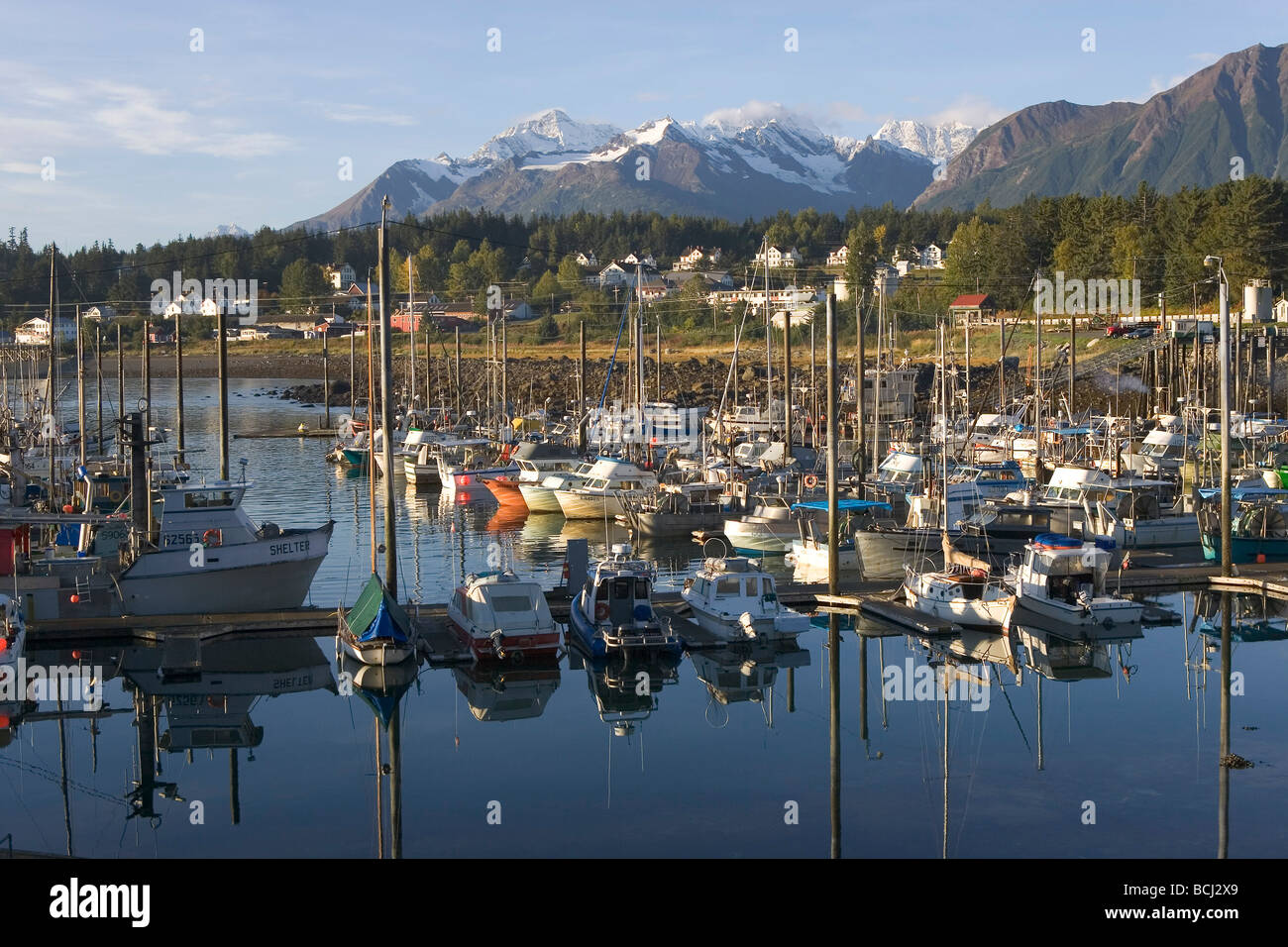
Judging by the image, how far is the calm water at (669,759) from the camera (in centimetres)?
2119

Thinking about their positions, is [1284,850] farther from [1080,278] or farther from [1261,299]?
[1080,278]

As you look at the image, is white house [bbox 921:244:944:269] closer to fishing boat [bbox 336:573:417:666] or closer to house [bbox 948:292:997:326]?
house [bbox 948:292:997:326]

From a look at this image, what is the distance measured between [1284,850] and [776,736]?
9152 mm

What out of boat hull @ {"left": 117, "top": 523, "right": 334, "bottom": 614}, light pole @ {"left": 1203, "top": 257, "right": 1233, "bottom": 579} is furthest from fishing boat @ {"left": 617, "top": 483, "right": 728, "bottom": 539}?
light pole @ {"left": 1203, "top": 257, "right": 1233, "bottom": 579}

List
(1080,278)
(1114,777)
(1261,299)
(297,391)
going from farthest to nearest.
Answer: (297,391)
(1080,278)
(1261,299)
(1114,777)

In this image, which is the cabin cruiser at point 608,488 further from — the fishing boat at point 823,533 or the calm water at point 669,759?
the calm water at point 669,759

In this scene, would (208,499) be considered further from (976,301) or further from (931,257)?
(931,257)

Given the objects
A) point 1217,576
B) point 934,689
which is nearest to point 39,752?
point 934,689

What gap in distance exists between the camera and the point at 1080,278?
117438mm

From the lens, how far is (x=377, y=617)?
1202 inches

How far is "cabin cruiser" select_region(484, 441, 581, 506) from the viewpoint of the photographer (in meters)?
59.1

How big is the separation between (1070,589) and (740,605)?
27.6ft

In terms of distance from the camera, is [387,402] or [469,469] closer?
[387,402]

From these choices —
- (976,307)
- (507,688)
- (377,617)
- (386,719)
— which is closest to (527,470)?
(377,617)
